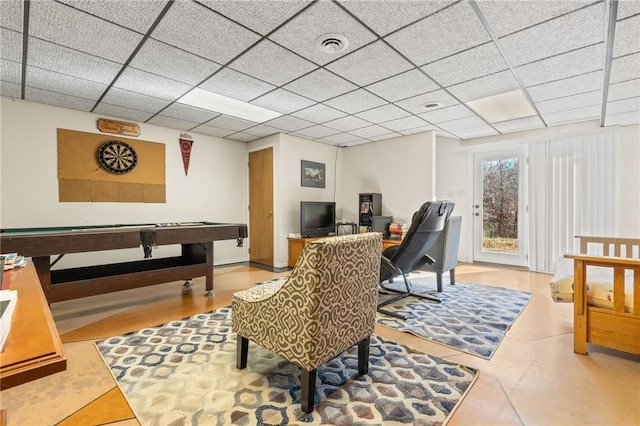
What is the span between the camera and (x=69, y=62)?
2.56 metres

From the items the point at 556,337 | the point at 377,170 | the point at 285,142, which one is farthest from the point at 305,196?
the point at 556,337

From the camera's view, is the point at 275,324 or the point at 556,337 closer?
the point at 275,324

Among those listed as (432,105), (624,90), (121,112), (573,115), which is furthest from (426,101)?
(121,112)

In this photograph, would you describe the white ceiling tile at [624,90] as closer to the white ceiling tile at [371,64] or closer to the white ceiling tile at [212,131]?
the white ceiling tile at [371,64]

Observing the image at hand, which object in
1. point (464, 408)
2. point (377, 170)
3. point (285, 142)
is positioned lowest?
point (464, 408)

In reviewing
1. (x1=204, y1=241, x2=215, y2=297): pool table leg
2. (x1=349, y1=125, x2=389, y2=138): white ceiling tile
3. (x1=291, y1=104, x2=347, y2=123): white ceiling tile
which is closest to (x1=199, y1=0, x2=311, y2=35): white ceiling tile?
(x1=291, y1=104, x2=347, y2=123): white ceiling tile

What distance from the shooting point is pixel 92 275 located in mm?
3090

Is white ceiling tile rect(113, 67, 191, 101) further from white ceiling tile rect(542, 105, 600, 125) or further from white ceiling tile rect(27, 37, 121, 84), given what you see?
white ceiling tile rect(542, 105, 600, 125)

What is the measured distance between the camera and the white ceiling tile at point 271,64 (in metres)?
2.37

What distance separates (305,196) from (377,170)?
4.79ft

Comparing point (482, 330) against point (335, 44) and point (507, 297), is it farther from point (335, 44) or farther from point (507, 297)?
point (335, 44)

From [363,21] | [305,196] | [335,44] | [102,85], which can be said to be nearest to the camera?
[363,21]

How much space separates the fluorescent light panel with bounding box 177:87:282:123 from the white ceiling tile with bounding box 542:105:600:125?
12.2 ft

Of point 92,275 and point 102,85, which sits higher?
point 102,85
